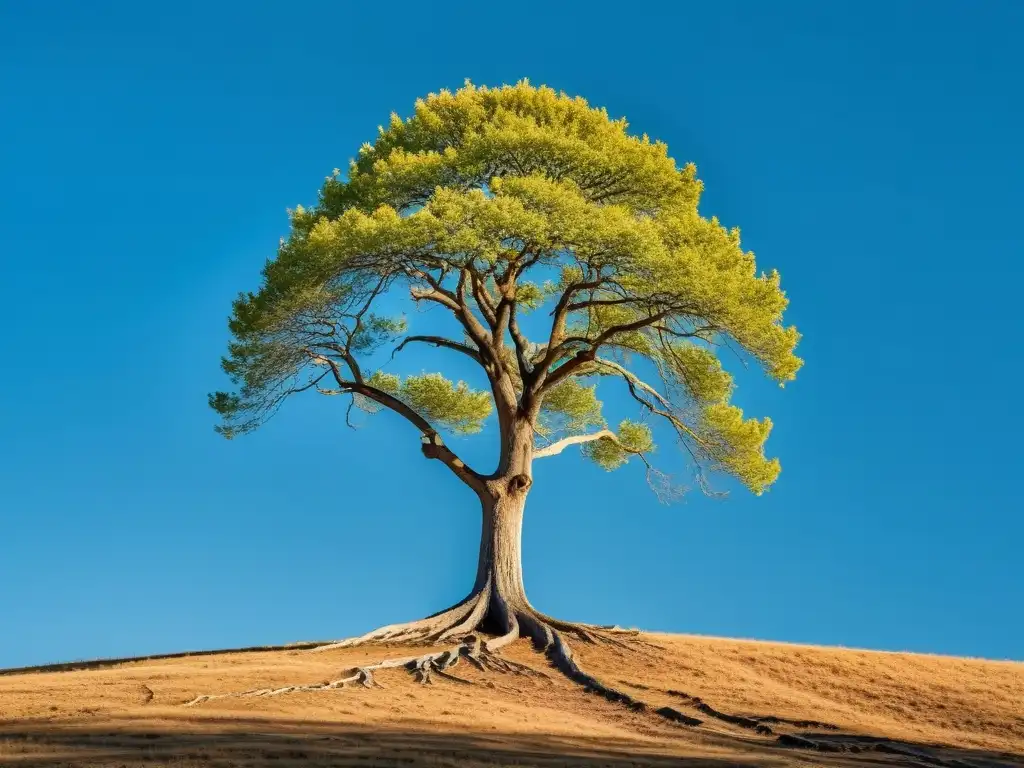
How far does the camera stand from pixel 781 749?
12375 millimetres

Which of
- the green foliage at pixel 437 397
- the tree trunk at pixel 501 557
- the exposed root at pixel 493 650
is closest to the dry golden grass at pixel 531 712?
the exposed root at pixel 493 650

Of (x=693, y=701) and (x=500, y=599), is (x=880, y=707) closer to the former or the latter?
(x=693, y=701)

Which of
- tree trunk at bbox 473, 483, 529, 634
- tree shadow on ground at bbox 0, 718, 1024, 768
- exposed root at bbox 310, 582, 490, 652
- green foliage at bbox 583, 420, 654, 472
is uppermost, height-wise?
green foliage at bbox 583, 420, 654, 472

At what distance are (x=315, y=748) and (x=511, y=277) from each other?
1354 cm

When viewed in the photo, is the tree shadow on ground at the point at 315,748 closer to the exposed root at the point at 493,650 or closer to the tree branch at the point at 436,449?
the exposed root at the point at 493,650

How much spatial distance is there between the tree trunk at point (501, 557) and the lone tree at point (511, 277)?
0.03m

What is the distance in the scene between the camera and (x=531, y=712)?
1315 centimetres

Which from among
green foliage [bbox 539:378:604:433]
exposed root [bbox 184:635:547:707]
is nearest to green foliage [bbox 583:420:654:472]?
green foliage [bbox 539:378:604:433]

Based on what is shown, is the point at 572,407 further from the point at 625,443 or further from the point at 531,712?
the point at 531,712

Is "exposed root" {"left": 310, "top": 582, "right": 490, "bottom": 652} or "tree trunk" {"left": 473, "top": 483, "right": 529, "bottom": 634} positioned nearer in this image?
"exposed root" {"left": 310, "top": 582, "right": 490, "bottom": 652}

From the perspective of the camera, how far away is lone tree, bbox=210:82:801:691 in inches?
720

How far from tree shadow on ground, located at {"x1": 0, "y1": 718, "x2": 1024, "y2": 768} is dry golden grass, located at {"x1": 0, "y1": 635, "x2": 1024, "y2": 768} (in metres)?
0.03

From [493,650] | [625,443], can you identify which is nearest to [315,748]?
[493,650]

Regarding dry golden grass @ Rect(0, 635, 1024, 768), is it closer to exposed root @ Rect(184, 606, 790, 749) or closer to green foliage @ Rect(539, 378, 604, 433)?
exposed root @ Rect(184, 606, 790, 749)
